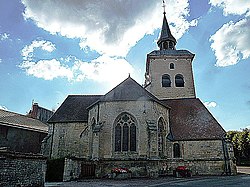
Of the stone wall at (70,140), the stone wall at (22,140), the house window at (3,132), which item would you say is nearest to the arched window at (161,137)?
the stone wall at (70,140)

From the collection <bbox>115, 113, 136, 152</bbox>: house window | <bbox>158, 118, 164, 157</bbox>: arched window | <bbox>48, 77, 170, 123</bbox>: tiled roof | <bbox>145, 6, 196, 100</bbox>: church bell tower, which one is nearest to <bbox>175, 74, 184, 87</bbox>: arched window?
<bbox>145, 6, 196, 100</bbox>: church bell tower

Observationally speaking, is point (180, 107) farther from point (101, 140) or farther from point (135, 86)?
point (101, 140)

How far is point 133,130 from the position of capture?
19.1 m

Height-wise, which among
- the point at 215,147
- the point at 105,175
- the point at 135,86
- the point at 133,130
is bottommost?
the point at 105,175

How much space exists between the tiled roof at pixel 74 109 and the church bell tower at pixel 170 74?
757cm

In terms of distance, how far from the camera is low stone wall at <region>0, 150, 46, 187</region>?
984 cm

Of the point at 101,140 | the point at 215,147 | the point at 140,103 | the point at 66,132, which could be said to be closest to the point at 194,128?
the point at 215,147

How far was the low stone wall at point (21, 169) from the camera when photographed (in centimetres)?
984

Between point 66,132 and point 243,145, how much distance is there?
26270 mm

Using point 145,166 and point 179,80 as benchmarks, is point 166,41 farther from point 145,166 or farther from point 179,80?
point 145,166

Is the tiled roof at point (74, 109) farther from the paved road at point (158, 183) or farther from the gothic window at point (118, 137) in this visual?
the paved road at point (158, 183)

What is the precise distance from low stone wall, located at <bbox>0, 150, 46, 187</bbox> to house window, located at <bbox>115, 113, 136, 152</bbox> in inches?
314

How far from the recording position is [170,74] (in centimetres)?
2777

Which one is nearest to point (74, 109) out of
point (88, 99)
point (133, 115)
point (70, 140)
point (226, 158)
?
point (88, 99)
